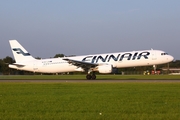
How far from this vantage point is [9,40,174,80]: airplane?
45000 millimetres

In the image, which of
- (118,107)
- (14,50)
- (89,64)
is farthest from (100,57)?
(118,107)

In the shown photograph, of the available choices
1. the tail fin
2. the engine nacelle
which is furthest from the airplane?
the tail fin

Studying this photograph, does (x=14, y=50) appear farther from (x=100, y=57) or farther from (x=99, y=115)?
(x=99, y=115)

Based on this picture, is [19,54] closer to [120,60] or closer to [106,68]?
[106,68]

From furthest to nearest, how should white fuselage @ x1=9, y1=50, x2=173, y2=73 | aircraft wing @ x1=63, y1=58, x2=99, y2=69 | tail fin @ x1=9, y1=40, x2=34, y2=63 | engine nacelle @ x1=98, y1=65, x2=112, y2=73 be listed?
tail fin @ x1=9, y1=40, x2=34, y2=63
aircraft wing @ x1=63, y1=58, x2=99, y2=69
white fuselage @ x1=9, y1=50, x2=173, y2=73
engine nacelle @ x1=98, y1=65, x2=112, y2=73

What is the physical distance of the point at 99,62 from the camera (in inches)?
1825

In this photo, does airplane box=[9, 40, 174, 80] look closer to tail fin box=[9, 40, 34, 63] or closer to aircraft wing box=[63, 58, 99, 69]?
aircraft wing box=[63, 58, 99, 69]

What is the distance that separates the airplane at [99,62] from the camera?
45000mm

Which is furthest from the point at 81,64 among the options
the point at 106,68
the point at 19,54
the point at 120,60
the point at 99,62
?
the point at 19,54

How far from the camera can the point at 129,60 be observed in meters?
44.9

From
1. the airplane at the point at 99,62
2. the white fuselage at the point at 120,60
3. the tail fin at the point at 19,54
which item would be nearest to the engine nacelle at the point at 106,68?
the airplane at the point at 99,62

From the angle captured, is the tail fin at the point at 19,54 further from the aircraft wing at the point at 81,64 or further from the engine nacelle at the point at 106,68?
the engine nacelle at the point at 106,68

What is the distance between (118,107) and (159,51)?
3467 centimetres

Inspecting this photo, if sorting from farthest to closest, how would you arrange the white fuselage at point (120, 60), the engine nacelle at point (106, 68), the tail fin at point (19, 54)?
the tail fin at point (19, 54) → the white fuselage at point (120, 60) → the engine nacelle at point (106, 68)
